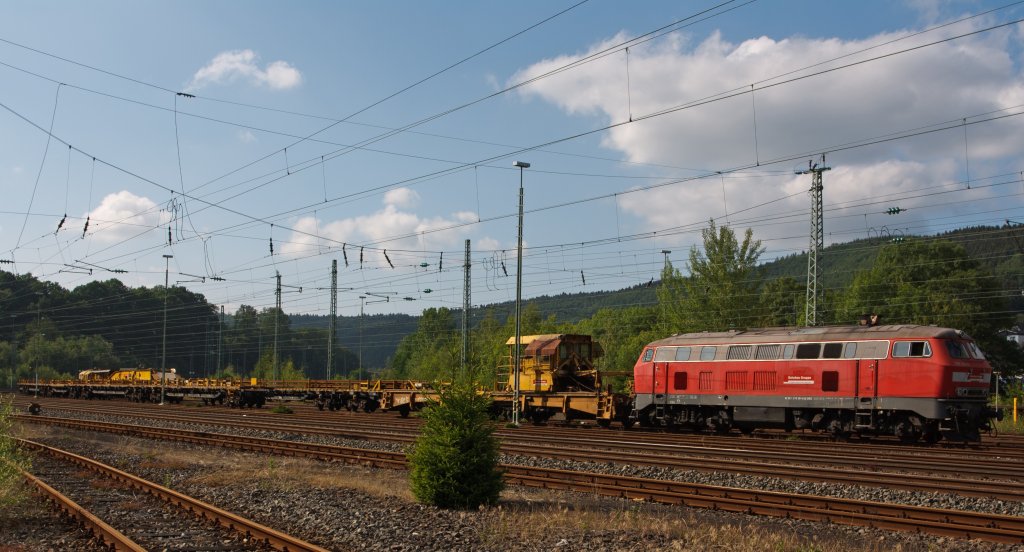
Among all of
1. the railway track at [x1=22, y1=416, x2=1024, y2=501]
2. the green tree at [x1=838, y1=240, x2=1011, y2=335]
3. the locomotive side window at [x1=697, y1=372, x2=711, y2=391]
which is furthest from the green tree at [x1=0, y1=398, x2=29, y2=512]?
the green tree at [x1=838, y1=240, x2=1011, y2=335]

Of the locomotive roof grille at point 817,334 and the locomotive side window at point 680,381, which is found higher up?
the locomotive roof grille at point 817,334

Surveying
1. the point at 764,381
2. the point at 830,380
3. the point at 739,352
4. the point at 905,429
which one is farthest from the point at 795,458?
the point at 739,352

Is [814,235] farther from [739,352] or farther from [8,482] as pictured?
[8,482]

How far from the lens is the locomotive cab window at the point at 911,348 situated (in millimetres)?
25761

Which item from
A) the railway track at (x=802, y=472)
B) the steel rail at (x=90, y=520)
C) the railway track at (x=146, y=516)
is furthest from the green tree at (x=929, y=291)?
the steel rail at (x=90, y=520)

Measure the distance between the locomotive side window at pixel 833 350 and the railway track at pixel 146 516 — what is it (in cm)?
2116

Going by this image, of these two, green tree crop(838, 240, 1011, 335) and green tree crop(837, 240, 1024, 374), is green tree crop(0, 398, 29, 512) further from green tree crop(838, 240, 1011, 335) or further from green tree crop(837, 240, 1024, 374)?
green tree crop(837, 240, 1024, 374)

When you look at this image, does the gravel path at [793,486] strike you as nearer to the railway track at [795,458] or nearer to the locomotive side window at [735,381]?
the railway track at [795,458]

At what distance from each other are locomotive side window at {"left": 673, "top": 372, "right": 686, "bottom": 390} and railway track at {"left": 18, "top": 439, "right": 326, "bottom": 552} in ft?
67.7

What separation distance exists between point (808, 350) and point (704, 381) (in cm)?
445

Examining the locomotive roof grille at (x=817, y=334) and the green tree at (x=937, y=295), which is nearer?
the locomotive roof grille at (x=817, y=334)

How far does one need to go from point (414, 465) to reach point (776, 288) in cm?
8828

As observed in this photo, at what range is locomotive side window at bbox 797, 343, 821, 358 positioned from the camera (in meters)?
28.5

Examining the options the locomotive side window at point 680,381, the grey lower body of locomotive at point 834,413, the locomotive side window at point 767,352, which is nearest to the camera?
the grey lower body of locomotive at point 834,413
